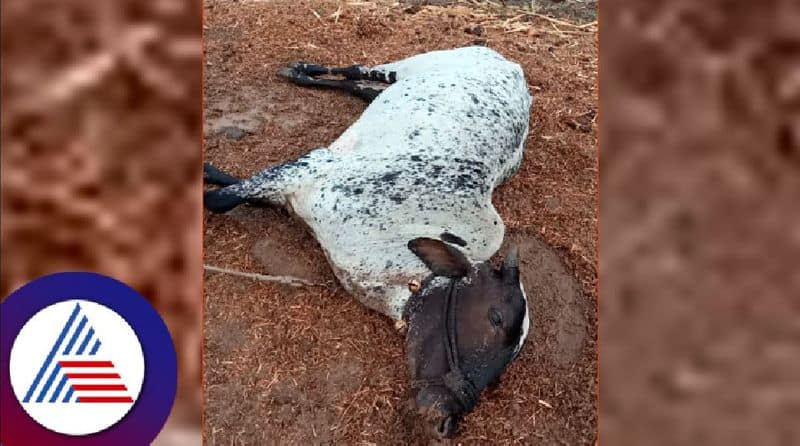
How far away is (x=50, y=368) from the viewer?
62cm

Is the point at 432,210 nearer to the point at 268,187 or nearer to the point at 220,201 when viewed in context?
the point at 268,187

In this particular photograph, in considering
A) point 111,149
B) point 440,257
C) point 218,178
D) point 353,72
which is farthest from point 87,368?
point 353,72

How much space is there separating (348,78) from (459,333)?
2.30 meters

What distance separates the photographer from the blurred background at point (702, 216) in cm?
47

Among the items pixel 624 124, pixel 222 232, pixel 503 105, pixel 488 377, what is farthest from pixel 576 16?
pixel 624 124

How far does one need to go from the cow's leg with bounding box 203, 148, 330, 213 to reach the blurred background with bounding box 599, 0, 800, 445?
93.1 inches

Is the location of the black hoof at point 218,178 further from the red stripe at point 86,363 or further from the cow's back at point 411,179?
the red stripe at point 86,363

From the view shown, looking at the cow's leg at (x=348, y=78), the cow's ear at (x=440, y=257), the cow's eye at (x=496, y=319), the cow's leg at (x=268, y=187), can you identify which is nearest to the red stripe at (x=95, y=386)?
the cow's eye at (x=496, y=319)

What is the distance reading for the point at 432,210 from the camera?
262 cm

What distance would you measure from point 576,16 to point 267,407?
393 centimetres

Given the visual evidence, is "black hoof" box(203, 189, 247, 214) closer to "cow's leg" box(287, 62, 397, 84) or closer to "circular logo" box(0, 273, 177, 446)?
"cow's leg" box(287, 62, 397, 84)

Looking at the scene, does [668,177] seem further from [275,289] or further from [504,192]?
[504,192]

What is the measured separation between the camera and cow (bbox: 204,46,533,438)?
2.07 meters

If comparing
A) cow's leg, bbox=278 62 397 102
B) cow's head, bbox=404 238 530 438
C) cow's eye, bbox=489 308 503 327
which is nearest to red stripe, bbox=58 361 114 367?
cow's head, bbox=404 238 530 438
